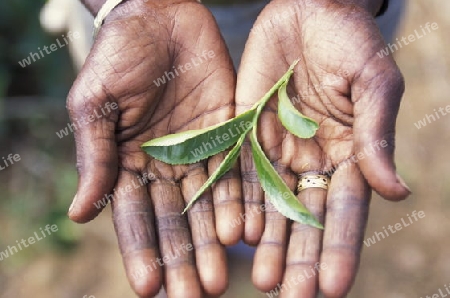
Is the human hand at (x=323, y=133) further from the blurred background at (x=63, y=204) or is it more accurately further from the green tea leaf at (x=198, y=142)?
the blurred background at (x=63, y=204)

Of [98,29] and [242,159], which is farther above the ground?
[98,29]

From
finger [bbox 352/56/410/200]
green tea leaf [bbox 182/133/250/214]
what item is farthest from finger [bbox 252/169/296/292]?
finger [bbox 352/56/410/200]

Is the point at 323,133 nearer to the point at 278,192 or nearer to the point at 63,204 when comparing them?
the point at 278,192

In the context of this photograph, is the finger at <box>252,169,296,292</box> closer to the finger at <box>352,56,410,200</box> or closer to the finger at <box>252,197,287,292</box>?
the finger at <box>252,197,287,292</box>

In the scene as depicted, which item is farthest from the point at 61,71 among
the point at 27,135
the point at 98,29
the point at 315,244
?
the point at 315,244

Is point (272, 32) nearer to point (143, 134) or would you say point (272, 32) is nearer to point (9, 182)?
point (143, 134)

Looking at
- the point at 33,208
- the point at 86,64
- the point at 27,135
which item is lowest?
the point at 33,208
